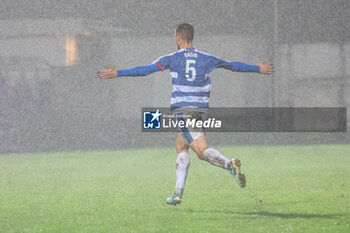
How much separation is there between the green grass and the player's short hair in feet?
8.73

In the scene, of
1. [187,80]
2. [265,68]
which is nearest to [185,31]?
[187,80]

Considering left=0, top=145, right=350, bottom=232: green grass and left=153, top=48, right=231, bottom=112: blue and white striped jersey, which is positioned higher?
left=153, top=48, right=231, bottom=112: blue and white striped jersey

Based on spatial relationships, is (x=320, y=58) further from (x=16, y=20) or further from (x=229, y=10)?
(x=16, y=20)

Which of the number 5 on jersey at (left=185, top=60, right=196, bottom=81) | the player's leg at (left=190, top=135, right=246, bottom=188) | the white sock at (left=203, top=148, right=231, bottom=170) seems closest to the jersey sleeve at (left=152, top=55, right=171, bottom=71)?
the number 5 on jersey at (left=185, top=60, right=196, bottom=81)

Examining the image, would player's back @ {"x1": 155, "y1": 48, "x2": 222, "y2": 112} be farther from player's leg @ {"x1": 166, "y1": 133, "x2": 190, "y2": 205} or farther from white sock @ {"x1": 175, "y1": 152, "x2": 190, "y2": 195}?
white sock @ {"x1": 175, "y1": 152, "x2": 190, "y2": 195}

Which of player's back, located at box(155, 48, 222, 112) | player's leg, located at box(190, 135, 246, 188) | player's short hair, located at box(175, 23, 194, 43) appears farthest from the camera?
player's leg, located at box(190, 135, 246, 188)

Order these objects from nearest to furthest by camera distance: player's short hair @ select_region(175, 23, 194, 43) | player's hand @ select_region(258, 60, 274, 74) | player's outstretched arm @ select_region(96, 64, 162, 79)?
1. player's outstretched arm @ select_region(96, 64, 162, 79)
2. player's short hair @ select_region(175, 23, 194, 43)
3. player's hand @ select_region(258, 60, 274, 74)

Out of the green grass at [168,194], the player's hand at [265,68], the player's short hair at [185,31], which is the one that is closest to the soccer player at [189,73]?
the player's short hair at [185,31]

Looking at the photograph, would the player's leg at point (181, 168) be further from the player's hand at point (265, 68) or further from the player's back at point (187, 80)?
the player's hand at point (265, 68)

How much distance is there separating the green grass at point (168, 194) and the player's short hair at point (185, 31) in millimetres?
2659

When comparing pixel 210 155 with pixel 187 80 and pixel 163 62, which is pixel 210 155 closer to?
pixel 187 80

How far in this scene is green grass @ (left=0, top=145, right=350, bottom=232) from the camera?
7.92 m

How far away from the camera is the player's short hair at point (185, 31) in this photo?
6.79 meters

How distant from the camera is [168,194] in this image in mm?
10453
